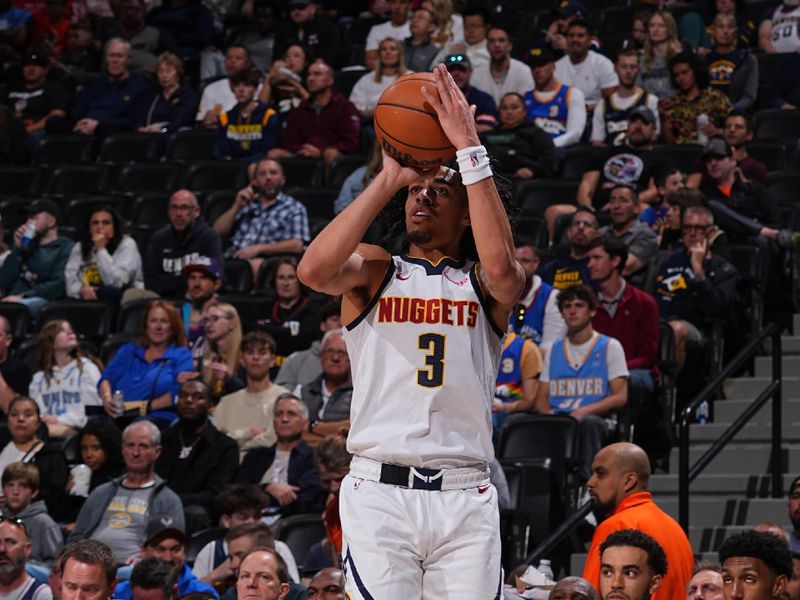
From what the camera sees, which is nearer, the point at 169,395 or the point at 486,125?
the point at 169,395

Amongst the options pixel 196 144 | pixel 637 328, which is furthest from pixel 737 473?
pixel 196 144

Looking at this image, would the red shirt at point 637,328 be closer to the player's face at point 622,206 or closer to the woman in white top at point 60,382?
the player's face at point 622,206

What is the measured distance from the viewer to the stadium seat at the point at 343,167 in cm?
1288

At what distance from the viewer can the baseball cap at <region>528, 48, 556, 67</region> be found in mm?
12844

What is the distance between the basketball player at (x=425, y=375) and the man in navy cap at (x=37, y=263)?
7.72 metres

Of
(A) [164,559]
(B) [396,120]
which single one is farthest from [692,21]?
(B) [396,120]

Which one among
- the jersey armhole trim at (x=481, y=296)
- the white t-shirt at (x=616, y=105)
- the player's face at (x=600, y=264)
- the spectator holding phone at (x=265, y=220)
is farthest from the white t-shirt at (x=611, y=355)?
the jersey armhole trim at (x=481, y=296)

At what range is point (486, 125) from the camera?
12594mm

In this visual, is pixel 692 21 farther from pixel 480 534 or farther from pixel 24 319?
pixel 480 534

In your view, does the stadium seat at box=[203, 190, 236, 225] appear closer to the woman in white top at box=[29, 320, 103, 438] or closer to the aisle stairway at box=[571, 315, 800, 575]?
the woman in white top at box=[29, 320, 103, 438]

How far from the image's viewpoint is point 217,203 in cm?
1282

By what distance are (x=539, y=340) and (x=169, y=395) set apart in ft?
7.99

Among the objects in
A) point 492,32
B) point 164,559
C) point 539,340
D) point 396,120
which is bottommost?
point 164,559

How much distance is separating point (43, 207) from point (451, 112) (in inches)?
337
